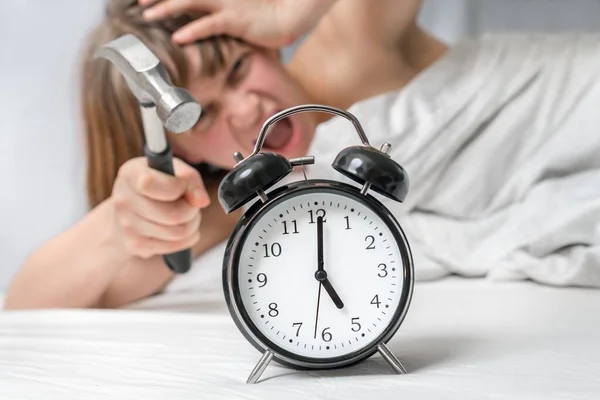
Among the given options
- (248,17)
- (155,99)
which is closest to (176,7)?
(248,17)

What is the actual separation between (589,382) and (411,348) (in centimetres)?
23

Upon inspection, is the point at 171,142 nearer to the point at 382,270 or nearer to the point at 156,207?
the point at 156,207

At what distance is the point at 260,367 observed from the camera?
876 mm

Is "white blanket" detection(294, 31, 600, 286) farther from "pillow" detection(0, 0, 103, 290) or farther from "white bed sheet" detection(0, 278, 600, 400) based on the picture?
"pillow" detection(0, 0, 103, 290)

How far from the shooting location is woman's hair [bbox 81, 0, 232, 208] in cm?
142

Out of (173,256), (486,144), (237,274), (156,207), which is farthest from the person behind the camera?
(486,144)

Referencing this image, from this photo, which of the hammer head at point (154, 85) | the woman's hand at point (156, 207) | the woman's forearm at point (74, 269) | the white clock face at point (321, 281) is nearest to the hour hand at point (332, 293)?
the white clock face at point (321, 281)

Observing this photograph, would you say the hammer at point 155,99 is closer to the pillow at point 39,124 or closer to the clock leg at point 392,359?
the pillow at point 39,124

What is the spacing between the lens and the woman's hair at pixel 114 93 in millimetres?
1419

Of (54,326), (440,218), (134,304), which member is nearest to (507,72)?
(440,218)

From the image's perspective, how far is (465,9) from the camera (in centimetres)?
164

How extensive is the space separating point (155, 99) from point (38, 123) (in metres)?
0.52

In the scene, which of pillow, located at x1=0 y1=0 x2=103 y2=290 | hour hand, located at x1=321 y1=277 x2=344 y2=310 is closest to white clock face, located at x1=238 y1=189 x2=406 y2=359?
hour hand, located at x1=321 y1=277 x2=344 y2=310

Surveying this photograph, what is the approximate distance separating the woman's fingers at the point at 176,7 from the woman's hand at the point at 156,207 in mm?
281
